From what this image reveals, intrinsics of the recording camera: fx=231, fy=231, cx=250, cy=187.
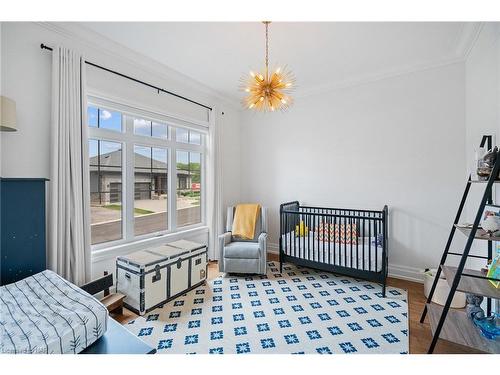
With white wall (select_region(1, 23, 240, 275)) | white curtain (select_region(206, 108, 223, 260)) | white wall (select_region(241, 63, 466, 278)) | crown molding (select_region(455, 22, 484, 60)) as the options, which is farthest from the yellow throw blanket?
crown molding (select_region(455, 22, 484, 60))

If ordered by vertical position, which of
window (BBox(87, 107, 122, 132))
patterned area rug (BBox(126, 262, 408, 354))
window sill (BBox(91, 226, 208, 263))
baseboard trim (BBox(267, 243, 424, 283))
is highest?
window (BBox(87, 107, 122, 132))

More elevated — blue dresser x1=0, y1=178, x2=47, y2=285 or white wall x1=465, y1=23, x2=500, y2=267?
white wall x1=465, y1=23, x2=500, y2=267

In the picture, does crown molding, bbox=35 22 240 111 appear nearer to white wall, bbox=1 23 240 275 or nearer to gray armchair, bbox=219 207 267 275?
white wall, bbox=1 23 240 275

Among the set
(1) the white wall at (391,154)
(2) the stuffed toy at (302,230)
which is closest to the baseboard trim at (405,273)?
(1) the white wall at (391,154)

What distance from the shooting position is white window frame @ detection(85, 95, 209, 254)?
98.2 inches

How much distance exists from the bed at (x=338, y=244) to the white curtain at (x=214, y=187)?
105 centimetres

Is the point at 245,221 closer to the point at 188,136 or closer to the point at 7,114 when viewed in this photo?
the point at 188,136

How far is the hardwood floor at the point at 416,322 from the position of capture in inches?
62.4

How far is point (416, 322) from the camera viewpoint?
200 cm

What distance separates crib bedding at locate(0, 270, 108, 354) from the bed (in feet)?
7.38

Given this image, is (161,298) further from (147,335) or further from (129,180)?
(129,180)

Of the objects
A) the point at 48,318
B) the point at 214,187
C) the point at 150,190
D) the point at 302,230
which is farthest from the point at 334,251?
the point at 48,318

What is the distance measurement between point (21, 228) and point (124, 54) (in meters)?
1.92

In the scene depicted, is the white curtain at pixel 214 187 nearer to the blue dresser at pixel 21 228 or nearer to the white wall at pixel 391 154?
the white wall at pixel 391 154
